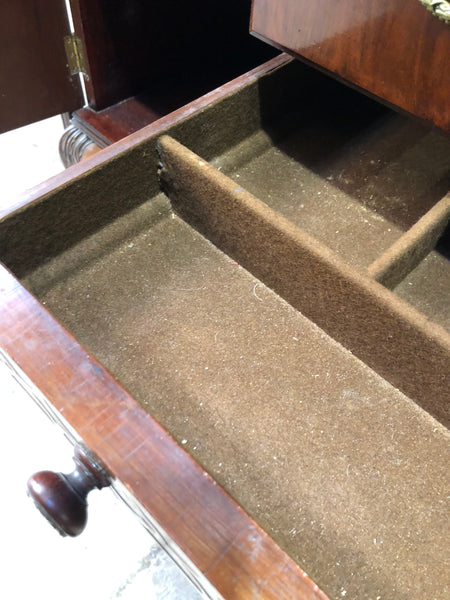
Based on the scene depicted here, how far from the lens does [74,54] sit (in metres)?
1.01

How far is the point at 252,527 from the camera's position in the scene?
1.37 ft

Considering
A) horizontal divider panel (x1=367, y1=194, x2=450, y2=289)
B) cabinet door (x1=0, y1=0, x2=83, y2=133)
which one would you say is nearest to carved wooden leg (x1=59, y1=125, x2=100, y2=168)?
cabinet door (x1=0, y1=0, x2=83, y2=133)

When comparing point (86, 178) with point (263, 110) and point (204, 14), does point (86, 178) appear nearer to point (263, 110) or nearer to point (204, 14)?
point (263, 110)

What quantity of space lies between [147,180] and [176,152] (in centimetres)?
7

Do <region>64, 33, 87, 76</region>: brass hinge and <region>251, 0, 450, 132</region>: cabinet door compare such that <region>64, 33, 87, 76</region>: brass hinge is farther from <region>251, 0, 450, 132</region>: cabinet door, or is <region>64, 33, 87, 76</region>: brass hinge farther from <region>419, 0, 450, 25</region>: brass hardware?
<region>419, 0, 450, 25</region>: brass hardware

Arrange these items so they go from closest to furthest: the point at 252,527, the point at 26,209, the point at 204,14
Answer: the point at 252,527 → the point at 26,209 → the point at 204,14

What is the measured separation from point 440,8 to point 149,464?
488mm

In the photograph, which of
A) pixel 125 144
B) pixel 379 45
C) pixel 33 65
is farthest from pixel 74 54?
pixel 379 45

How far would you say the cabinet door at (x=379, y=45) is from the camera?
53 cm

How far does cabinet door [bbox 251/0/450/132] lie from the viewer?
0.53m

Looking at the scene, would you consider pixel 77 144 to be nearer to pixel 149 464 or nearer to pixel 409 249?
pixel 409 249

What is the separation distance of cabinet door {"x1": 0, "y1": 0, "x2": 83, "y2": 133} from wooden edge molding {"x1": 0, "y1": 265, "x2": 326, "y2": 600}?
591mm

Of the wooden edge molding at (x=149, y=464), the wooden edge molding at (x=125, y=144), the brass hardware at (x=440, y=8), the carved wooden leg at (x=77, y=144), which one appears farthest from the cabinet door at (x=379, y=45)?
the carved wooden leg at (x=77, y=144)

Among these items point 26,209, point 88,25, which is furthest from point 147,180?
point 88,25
